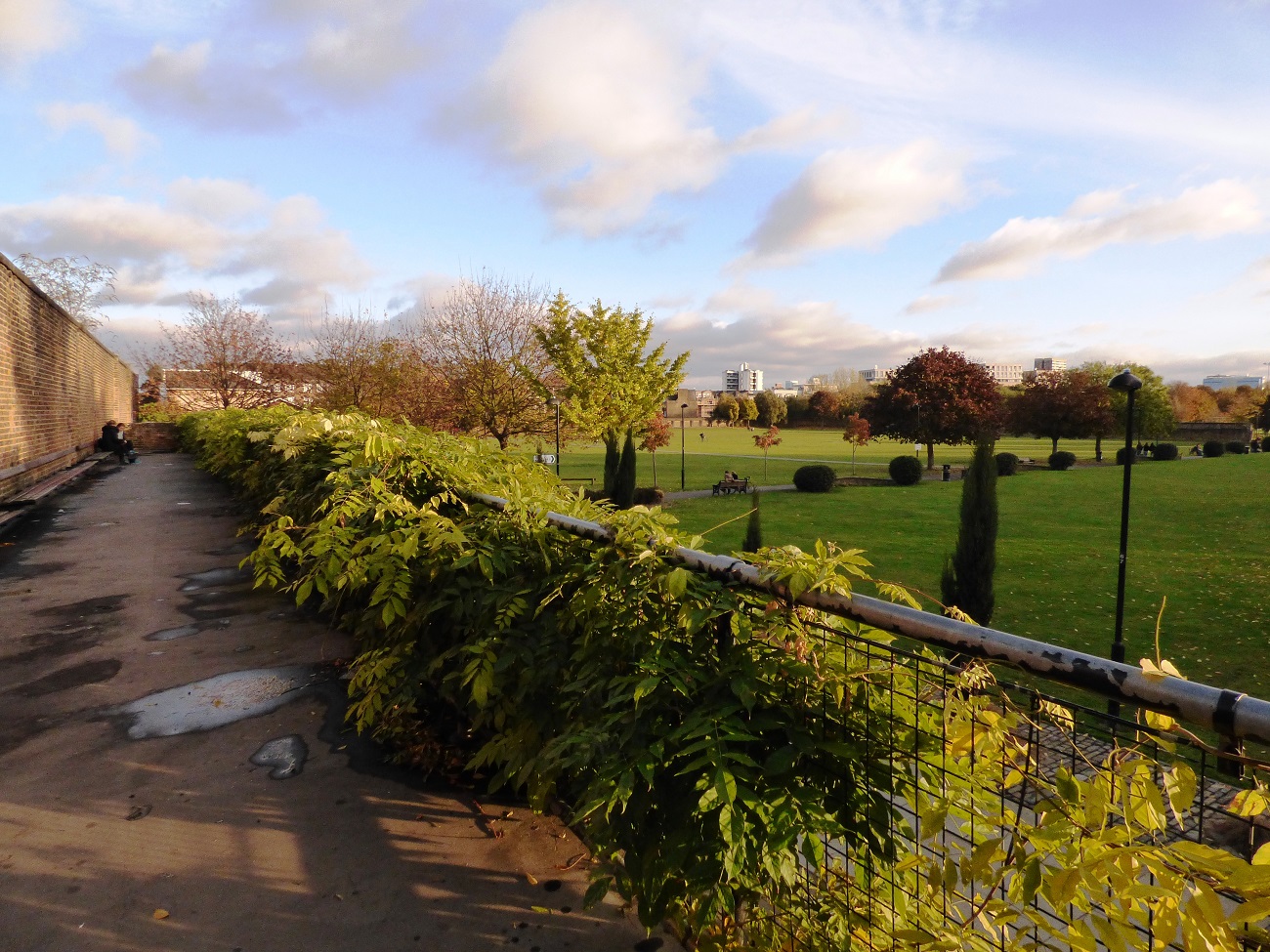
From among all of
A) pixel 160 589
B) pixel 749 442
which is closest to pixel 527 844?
pixel 160 589

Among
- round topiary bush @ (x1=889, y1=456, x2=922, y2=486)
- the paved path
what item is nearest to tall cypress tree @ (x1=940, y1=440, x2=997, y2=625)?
the paved path

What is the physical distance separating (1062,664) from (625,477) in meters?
21.2

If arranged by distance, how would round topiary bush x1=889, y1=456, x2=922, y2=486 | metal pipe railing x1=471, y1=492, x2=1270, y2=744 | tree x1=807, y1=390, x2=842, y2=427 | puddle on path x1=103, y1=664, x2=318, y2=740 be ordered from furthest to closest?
1. tree x1=807, y1=390, x2=842, y2=427
2. round topiary bush x1=889, y1=456, x2=922, y2=486
3. puddle on path x1=103, y1=664, x2=318, y2=740
4. metal pipe railing x1=471, y1=492, x2=1270, y2=744

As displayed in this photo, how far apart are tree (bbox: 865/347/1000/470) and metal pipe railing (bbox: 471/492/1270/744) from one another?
39621 millimetres

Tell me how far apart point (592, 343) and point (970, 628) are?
98.1 ft

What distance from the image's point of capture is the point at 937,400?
38500mm

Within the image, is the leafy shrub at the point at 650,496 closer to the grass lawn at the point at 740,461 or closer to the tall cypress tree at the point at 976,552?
the grass lawn at the point at 740,461

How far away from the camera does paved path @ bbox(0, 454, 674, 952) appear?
2.23 meters

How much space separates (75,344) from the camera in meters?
20.9

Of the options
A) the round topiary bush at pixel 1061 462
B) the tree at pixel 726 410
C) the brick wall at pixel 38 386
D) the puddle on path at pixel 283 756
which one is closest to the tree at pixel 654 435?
the brick wall at pixel 38 386

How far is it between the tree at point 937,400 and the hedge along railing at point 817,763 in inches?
1550

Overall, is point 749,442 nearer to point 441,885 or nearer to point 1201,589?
point 1201,589

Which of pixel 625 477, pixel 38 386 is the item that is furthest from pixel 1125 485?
pixel 38 386

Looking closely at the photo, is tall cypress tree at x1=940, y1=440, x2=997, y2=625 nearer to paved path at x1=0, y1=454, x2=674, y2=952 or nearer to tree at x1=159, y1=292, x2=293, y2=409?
paved path at x1=0, y1=454, x2=674, y2=952
